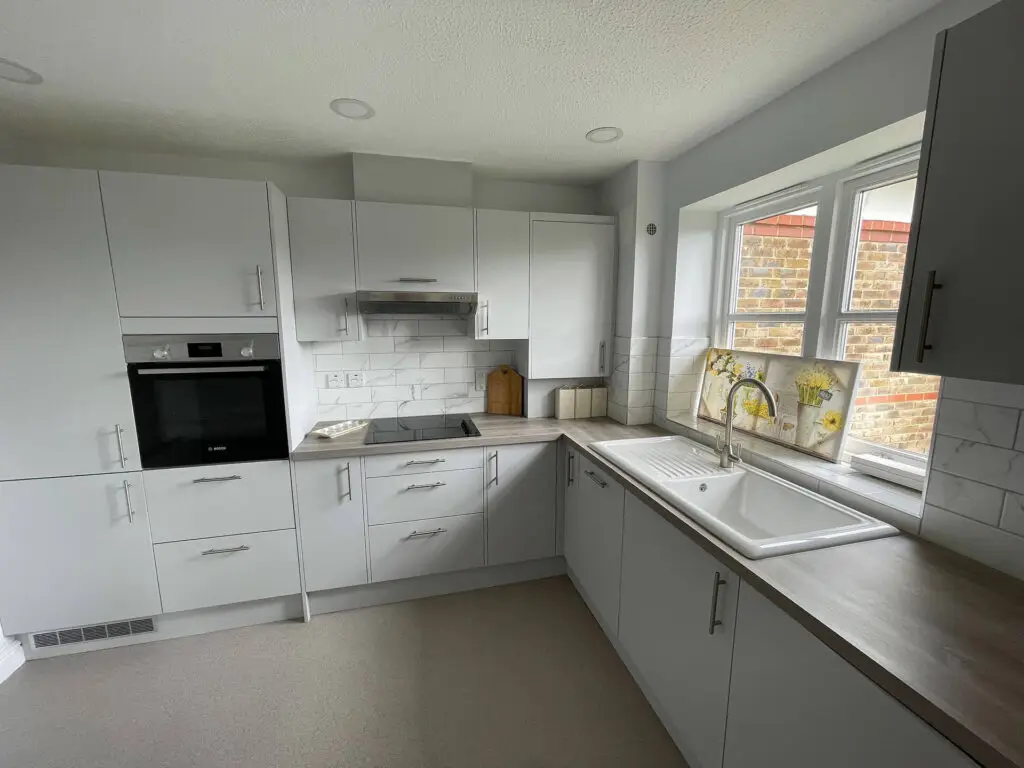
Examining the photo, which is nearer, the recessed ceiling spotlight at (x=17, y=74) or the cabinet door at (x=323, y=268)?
the recessed ceiling spotlight at (x=17, y=74)

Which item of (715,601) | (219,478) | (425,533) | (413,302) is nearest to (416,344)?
(413,302)

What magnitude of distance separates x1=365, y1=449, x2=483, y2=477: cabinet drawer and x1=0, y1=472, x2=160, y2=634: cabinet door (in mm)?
988

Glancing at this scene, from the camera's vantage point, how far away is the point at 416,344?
103 inches

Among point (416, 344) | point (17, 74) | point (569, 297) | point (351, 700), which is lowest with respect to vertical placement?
point (351, 700)

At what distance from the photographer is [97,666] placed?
1.88 meters

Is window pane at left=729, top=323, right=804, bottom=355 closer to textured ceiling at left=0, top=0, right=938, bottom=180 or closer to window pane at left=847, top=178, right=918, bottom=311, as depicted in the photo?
window pane at left=847, top=178, right=918, bottom=311

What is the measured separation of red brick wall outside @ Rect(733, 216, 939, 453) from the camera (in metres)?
1.49

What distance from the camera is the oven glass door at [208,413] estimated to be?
6.00 feet

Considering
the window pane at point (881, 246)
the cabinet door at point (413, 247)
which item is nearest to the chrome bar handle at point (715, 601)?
the window pane at point (881, 246)

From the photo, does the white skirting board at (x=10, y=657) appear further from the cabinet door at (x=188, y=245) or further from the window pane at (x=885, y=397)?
the window pane at (x=885, y=397)

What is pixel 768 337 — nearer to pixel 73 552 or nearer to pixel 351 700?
pixel 351 700

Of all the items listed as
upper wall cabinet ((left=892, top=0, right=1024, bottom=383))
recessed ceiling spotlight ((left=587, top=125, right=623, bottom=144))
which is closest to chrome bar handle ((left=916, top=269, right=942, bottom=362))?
upper wall cabinet ((left=892, top=0, right=1024, bottom=383))

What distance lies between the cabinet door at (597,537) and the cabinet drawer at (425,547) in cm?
51

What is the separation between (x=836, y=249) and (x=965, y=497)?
0.99 m
